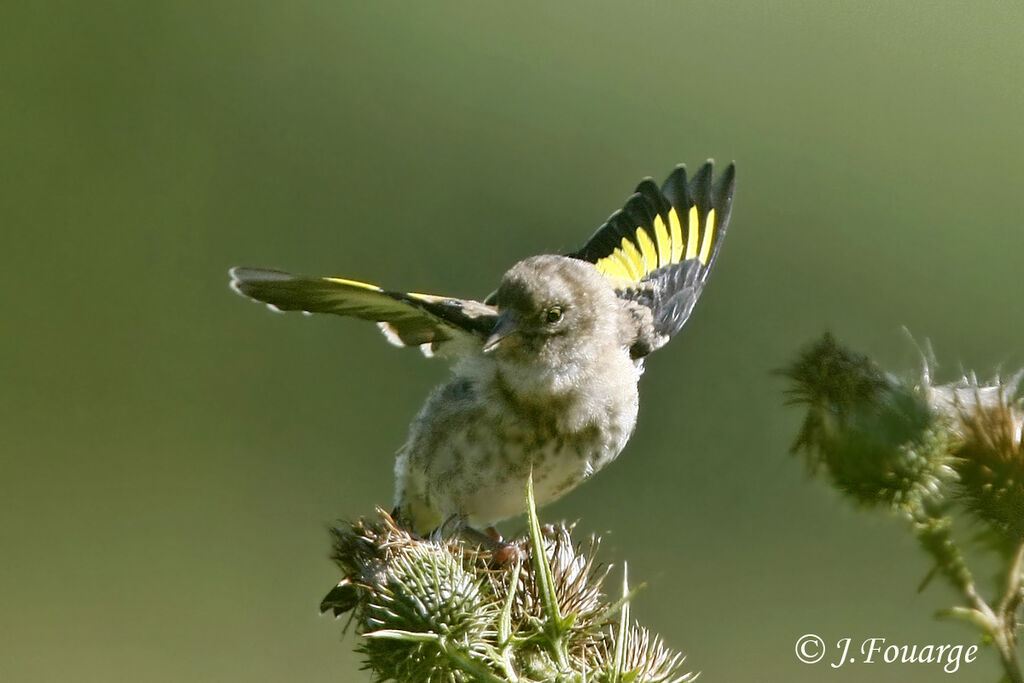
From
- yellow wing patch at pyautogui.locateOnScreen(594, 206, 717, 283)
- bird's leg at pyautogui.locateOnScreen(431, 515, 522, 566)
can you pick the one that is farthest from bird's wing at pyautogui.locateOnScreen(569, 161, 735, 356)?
bird's leg at pyautogui.locateOnScreen(431, 515, 522, 566)

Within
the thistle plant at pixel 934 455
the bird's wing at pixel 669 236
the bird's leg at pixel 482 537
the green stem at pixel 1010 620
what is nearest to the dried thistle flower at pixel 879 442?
the thistle plant at pixel 934 455

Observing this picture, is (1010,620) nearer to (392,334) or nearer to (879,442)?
(879,442)

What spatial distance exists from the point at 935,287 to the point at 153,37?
9702 mm

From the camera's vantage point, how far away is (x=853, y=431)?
8.74 feet

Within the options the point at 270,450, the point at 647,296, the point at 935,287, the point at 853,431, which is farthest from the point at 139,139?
the point at 853,431

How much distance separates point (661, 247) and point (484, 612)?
9.22 ft

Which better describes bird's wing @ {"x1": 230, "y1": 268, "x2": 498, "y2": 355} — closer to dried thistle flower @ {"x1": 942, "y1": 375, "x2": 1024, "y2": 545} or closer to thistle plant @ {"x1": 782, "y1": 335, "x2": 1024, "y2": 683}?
thistle plant @ {"x1": 782, "y1": 335, "x2": 1024, "y2": 683}

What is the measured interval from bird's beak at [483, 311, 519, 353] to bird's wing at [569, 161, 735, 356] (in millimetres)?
1284

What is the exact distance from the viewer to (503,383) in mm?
4324

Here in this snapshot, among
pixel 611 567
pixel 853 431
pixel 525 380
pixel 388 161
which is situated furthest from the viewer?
pixel 388 161

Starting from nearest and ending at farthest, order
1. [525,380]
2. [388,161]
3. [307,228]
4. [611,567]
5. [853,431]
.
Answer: [853,431]
[611,567]
[525,380]
[307,228]
[388,161]

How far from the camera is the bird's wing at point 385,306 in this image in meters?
4.12

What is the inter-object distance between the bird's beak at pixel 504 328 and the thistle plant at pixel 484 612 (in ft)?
2.46

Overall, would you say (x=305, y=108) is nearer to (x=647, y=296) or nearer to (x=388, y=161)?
(x=388, y=161)
